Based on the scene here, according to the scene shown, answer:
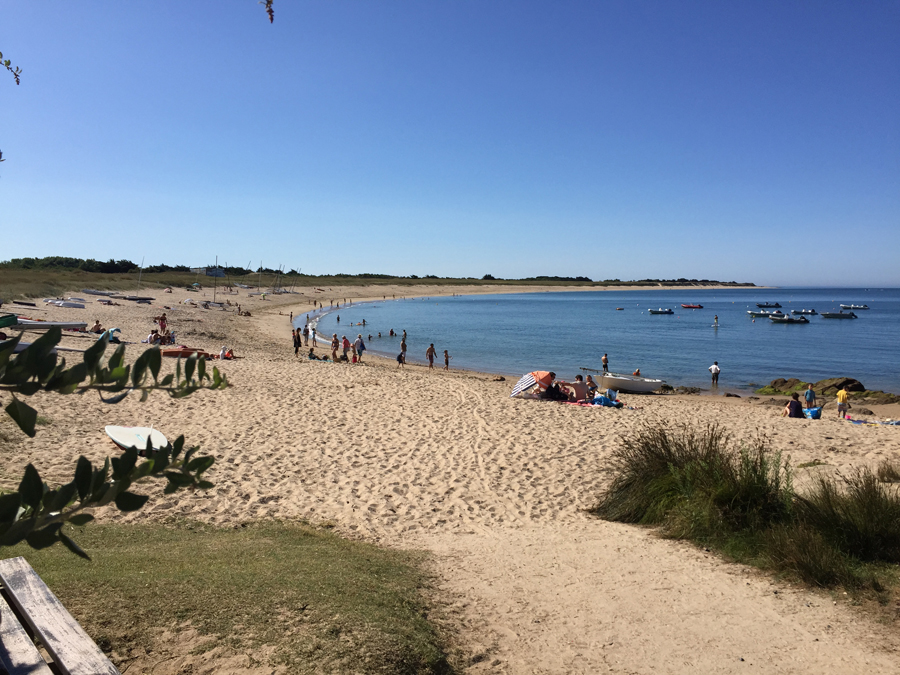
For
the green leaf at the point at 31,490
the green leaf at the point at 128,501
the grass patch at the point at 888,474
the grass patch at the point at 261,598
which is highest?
the green leaf at the point at 31,490

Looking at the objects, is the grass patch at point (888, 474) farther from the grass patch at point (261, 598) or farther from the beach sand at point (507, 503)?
the grass patch at point (261, 598)

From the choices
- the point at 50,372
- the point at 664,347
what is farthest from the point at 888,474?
the point at 664,347

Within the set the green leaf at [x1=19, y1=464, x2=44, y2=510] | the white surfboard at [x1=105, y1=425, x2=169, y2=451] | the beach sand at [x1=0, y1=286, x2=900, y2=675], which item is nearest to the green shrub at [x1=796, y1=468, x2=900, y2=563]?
the beach sand at [x1=0, y1=286, x2=900, y2=675]

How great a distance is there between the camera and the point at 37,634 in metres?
2.66

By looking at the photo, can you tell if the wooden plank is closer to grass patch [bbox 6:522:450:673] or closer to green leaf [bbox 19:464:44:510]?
grass patch [bbox 6:522:450:673]

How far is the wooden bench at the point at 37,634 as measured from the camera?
2.41 metres

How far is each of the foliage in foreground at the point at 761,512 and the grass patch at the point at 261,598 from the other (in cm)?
300

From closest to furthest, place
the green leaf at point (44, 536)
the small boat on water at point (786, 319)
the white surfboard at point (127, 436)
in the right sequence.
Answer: the green leaf at point (44, 536) → the white surfboard at point (127, 436) → the small boat on water at point (786, 319)

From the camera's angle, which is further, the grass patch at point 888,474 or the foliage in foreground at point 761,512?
the grass patch at point 888,474

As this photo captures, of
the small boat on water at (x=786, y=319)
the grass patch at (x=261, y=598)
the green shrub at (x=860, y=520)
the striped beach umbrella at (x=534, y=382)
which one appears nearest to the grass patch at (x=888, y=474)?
the green shrub at (x=860, y=520)

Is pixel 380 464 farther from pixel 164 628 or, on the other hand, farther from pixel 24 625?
pixel 24 625

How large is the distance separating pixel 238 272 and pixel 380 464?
130 metres

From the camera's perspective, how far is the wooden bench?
2.41 meters

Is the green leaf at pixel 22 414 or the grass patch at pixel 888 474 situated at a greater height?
the green leaf at pixel 22 414
